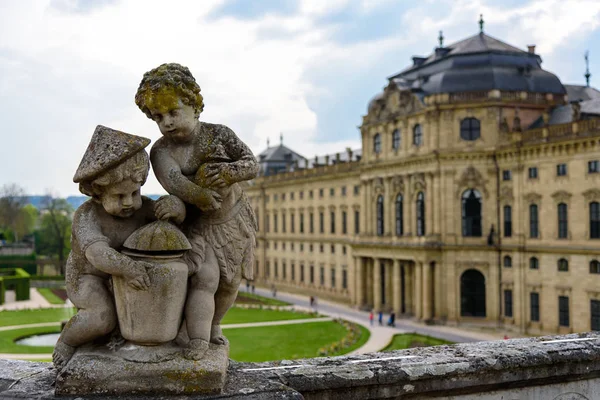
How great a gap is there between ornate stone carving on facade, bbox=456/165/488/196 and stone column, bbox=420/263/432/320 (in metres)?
6.38

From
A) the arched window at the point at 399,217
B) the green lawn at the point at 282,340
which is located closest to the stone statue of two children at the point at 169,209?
the green lawn at the point at 282,340

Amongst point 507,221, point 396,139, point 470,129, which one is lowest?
point 507,221

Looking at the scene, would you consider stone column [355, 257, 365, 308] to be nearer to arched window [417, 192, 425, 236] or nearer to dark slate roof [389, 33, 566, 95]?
arched window [417, 192, 425, 236]

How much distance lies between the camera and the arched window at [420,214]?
47375 millimetres

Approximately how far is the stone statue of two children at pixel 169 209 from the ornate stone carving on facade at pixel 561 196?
A: 1489 inches

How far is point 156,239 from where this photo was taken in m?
4.29

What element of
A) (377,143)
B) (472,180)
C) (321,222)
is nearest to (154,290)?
(472,180)

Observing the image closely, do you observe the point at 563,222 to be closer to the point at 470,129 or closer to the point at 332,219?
the point at 470,129

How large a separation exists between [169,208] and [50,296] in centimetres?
5955

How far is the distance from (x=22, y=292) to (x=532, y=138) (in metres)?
44.3

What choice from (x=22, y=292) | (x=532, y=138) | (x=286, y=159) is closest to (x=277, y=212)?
(x=286, y=159)

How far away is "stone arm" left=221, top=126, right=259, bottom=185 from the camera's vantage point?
4.49m

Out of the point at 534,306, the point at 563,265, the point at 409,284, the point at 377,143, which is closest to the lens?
the point at 563,265

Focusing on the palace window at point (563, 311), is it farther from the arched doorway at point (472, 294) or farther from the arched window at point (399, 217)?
the arched window at point (399, 217)
